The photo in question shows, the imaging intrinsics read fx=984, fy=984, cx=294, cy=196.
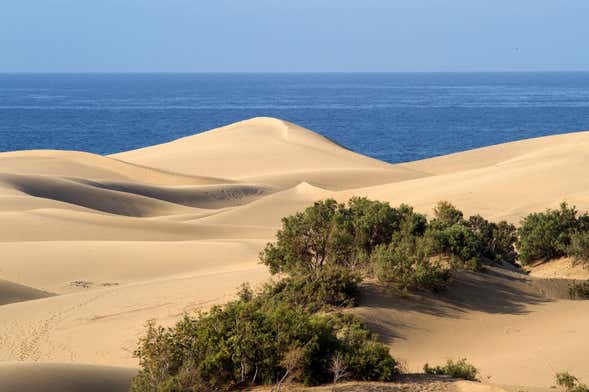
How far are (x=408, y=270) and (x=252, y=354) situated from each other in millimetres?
5286

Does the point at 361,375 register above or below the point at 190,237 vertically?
above

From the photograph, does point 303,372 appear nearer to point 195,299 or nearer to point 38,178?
point 195,299

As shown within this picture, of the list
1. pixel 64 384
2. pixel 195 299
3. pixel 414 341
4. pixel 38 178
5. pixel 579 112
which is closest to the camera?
pixel 64 384

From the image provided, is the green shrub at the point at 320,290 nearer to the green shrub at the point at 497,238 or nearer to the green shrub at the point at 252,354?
the green shrub at the point at 252,354

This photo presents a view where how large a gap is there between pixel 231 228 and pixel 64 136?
53.8 m

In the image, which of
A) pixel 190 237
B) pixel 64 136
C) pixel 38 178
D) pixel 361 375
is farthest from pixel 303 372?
pixel 64 136

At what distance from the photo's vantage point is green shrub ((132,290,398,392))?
30.1 ft

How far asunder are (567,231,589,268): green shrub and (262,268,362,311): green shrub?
6.07 meters

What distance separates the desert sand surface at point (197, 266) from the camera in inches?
502

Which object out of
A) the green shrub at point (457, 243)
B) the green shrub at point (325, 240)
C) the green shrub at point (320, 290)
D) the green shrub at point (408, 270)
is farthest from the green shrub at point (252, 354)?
the green shrub at point (457, 243)

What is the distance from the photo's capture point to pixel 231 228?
1170 inches

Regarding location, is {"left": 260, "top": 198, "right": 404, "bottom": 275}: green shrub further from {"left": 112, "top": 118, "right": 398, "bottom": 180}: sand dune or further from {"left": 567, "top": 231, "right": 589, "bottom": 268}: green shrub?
{"left": 112, "top": 118, "right": 398, "bottom": 180}: sand dune

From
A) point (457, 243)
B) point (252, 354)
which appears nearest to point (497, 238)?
point (457, 243)

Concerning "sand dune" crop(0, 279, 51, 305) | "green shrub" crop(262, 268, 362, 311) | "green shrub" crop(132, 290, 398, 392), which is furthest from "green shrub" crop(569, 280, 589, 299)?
"sand dune" crop(0, 279, 51, 305)
